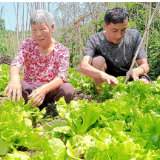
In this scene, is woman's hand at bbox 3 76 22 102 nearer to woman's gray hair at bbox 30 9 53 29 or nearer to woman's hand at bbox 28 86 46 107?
woman's hand at bbox 28 86 46 107

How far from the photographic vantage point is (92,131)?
4.39 ft

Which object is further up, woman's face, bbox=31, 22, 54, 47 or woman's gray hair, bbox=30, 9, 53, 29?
woman's gray hair, bbox=30, 9, 53, 29

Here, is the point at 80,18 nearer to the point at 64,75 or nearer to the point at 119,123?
the point at 64,75

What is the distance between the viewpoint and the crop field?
Answer: 91 centimetres

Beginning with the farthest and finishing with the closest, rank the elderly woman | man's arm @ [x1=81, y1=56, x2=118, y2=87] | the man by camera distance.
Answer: the man, the elderly woman, man's arm @ [x1=81, y1=56, x2=118, y2=87]

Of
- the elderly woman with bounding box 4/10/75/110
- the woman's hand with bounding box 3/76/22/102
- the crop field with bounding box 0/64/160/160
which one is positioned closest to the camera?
the crop field with bounding box 0/64/160/160

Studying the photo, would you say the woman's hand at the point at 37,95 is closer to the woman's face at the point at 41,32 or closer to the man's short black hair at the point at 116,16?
the woman's face at the point at 41,32

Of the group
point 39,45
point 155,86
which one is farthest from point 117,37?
point 39,45

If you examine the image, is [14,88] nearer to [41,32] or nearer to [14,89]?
[14,89]

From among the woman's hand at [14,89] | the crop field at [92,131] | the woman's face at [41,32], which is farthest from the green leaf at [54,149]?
the woman's face at [41,32]

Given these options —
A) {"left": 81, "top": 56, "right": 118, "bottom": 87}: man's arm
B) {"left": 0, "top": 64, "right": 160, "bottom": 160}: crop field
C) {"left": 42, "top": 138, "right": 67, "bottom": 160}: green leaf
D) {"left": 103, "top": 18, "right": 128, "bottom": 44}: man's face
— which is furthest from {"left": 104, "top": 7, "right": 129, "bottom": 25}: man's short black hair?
{"left": 42, "top": 138, "right": 67, "bottom": 160}: green leaf

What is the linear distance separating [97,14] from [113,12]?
2013mm

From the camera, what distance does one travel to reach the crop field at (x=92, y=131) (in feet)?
2.97

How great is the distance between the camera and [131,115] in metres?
1.29
